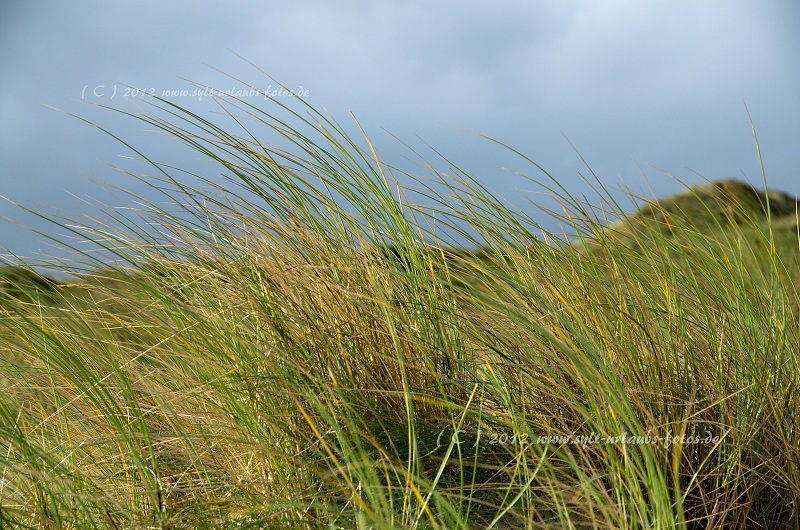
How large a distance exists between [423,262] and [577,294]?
420 mm

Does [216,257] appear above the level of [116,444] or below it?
above

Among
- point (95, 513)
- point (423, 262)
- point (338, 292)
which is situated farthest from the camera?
point (423, 262)

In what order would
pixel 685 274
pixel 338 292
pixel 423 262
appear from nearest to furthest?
pixel 338 292 → pixel 423 262 → pixel 685 274

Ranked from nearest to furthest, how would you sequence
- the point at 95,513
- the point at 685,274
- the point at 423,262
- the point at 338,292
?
the point at 95,513 → the point at 338,292 → the point at 423,262 → the point at 685,274

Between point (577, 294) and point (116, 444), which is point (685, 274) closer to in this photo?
point (577, 294)

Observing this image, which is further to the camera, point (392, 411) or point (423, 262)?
point (423, 262)

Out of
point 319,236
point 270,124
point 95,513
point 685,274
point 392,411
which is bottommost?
point 95,513

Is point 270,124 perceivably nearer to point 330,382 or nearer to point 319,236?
point 319,236

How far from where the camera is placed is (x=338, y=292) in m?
1.81

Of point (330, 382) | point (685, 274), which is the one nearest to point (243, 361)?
point (330, 382)

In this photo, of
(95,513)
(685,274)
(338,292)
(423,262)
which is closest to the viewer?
(95,513)

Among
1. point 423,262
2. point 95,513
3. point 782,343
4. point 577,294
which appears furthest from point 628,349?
point 95,513

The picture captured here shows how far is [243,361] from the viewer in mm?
1727

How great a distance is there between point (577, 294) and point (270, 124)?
0.95m
